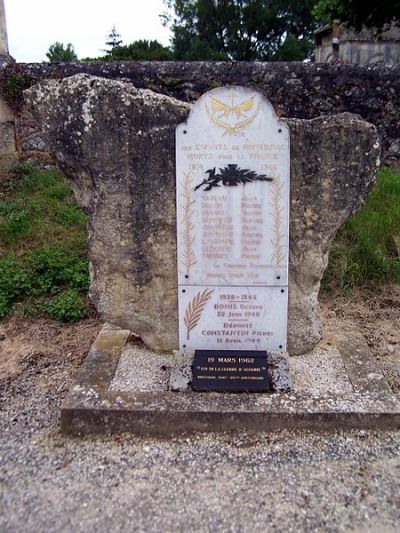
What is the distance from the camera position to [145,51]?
2445 cm

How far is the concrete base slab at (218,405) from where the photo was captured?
2.66 m

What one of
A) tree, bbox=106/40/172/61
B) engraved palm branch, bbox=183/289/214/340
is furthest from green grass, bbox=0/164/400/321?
tree, bbox=106/40/172/61

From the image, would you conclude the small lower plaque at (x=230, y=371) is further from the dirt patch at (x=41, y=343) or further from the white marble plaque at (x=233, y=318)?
the dirt patch at (x=41, y=343)

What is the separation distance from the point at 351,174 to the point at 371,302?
1828 millimetres

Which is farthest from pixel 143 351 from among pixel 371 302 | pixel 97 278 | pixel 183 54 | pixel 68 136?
pixel 183 54

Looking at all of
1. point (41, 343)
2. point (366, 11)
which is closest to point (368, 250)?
point (41, 343)

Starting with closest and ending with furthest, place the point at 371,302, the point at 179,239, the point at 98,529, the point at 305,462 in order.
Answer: the point at 98,529 < the point at 305,462 < the point at 179,239 < the point at 371,302

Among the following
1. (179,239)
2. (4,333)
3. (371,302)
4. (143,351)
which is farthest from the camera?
(371,302)

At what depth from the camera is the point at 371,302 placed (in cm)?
437

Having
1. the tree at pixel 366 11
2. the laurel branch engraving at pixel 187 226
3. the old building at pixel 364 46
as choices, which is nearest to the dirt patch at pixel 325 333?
the laurel branch engraving at pixel 187 226

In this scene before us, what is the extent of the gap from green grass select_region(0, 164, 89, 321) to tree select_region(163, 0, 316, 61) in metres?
21.5

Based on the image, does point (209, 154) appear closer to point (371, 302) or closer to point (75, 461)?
point (75, 461)

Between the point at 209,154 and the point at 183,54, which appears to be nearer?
the point at 209,154

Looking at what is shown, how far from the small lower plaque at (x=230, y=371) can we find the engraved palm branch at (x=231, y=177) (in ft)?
3.16
